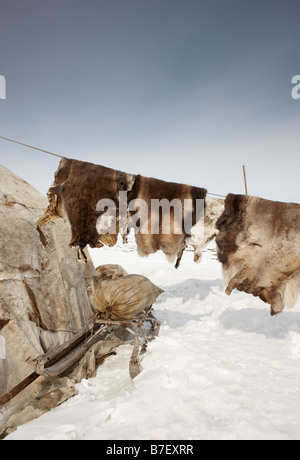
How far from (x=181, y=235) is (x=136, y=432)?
7.40 ft

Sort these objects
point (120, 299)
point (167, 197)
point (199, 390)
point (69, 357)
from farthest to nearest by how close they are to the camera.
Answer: point (120, 299) < point (69, 357) < point (199, 390) < point (167, 197)

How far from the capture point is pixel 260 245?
3121 mm

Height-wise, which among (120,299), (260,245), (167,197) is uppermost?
(167,197)

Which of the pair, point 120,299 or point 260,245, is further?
point 120,299

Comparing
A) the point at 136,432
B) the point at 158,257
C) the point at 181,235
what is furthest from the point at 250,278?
the point at 158,257

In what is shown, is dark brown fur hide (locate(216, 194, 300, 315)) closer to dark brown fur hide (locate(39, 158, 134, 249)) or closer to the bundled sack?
dark brown fur hide (locate(39, 158, 134, 249))

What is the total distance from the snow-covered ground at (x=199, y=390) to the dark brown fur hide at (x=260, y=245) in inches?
56.6

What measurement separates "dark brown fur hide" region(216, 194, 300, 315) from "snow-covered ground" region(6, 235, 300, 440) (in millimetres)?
1438

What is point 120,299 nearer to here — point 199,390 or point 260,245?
point 199,390

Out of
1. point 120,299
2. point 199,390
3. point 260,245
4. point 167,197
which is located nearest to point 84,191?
point 167,197

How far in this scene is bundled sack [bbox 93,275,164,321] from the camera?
497 centimetres

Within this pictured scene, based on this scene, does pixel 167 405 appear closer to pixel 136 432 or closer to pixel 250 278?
pixel 136 432

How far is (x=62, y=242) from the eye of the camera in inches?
229

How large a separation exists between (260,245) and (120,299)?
311cm
